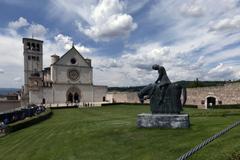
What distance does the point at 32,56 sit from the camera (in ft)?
223

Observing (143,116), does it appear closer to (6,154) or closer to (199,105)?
(6,154)

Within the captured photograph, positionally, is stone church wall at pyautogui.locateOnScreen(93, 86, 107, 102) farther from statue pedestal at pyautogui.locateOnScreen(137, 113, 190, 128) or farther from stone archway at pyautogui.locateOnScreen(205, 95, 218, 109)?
statue pedestal at pyautogui.locateOnScreen(137, 113, 190, 128)

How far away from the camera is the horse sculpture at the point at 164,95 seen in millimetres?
11977

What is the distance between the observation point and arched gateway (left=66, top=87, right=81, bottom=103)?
58700 millimetres

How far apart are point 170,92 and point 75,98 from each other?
4990 centimetres

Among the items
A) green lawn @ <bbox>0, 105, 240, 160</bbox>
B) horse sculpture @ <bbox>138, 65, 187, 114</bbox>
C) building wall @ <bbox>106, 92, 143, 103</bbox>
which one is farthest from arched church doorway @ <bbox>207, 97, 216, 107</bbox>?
green lawn @ <bbox>0, 105, 240, 160</bbox>

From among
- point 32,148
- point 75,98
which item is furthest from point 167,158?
point 75,98

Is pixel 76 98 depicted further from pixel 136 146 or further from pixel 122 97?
pixel 136 146

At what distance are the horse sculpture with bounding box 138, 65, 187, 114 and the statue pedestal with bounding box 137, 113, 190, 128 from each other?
524 mm

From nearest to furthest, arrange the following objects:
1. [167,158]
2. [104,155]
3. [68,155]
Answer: [167,158], [104,155], [68,155]

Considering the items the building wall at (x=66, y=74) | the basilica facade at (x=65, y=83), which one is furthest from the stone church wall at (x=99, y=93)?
the building wall at (x=66, y=74)

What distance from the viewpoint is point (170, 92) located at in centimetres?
1223

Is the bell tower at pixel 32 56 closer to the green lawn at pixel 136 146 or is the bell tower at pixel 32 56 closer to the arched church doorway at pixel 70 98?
the arched church doorway at pixel 70 98

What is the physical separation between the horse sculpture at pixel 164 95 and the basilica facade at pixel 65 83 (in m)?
44.8
